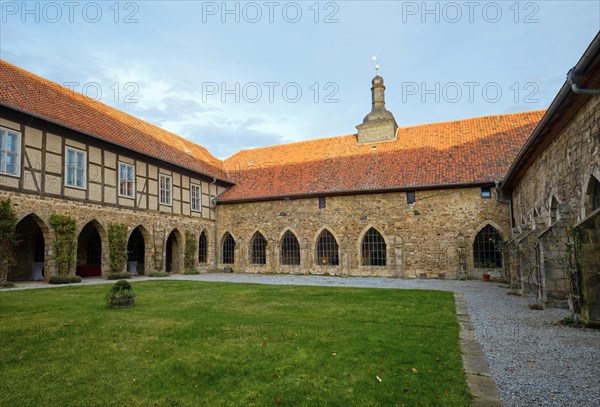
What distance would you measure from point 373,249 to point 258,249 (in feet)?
22.0

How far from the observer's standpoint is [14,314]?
23.5ft

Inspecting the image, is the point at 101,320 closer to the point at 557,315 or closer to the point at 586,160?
the point at 557,315

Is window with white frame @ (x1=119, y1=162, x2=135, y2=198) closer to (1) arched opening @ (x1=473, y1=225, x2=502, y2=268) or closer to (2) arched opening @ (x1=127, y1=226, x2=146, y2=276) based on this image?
(2) arched opening @ (x1=127, y1=226, x2=146, y2=276)

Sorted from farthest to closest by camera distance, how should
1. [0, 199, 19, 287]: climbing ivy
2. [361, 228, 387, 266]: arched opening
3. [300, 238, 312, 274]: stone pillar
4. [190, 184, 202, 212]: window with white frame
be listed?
1. [190, 184, 202, 212]: window with white frame
2. [300, 238, 312, 274]: stone pillar
3. [361, 228, 387, 266]: arched opening
4. [0, 199, 19, 287]: climbing ivy

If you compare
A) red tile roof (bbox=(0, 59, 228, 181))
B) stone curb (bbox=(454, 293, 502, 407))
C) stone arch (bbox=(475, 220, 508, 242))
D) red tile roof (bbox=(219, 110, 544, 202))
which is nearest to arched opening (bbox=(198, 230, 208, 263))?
red tile roof (bbox=(219, 110, 544, 202))

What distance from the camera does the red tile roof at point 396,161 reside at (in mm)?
17484

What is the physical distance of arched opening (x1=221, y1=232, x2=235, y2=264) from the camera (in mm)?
22312

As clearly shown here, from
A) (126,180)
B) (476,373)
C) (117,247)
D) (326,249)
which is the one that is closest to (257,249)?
(326,249)

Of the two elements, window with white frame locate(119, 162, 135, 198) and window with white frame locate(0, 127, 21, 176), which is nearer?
window with white frame locate(0, 127, 21, 176)

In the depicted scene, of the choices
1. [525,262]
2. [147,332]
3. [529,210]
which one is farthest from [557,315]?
[147,332]

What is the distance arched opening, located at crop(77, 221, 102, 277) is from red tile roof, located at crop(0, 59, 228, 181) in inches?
188

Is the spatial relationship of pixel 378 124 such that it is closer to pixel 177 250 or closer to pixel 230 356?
pixel 177 250

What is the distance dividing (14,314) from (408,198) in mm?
15267

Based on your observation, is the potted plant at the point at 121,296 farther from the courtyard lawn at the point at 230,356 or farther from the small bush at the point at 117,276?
the small bush at the point at 117,276
